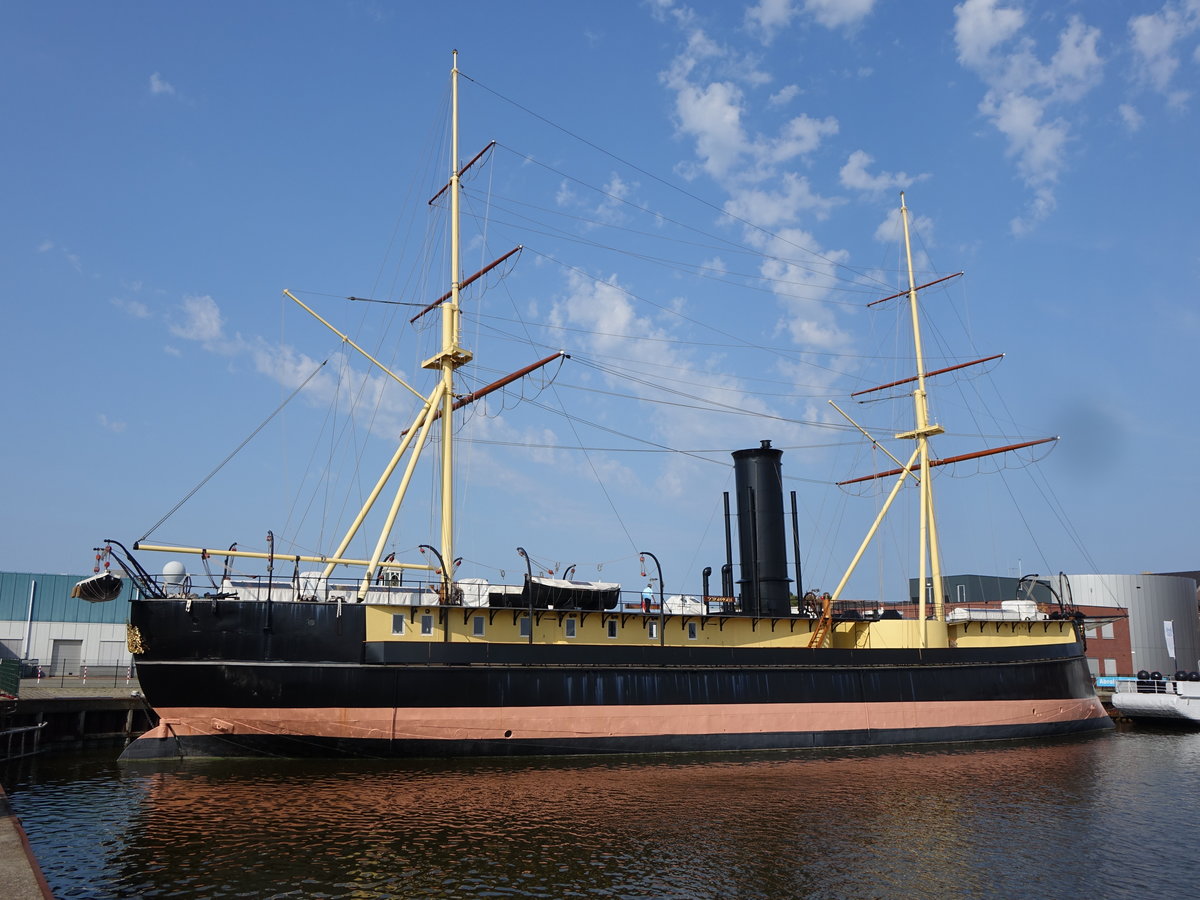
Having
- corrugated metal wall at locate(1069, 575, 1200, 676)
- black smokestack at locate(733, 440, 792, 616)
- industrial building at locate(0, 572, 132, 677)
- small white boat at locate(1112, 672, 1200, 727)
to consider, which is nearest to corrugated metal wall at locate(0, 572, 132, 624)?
industrial building at locate(0, 572, 132, 677)

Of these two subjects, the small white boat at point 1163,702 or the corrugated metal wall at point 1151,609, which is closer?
the small white boat at point 1163,702

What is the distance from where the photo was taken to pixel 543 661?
26.7 metres

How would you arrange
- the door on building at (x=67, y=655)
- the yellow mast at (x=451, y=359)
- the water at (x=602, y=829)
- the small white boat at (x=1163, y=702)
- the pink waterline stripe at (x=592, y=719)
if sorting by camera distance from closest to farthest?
1. the water at (x=602, y=829)
2. the pink waterline stripe at (x=592, y=719)
3. the yellow mast at (x=451, y=359)
4. the small white boat at (x=1163, y=702)
5. the door on building at (x=67, y=655)

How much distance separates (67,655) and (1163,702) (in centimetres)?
5516

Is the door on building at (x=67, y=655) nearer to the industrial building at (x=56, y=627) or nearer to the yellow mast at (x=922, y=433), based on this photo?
the industrial building at (x=56, y=627)

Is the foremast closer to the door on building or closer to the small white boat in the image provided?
the small white boat

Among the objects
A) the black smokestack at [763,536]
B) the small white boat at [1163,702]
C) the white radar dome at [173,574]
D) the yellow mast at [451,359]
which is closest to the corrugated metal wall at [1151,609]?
the small white boat at [1163,702]

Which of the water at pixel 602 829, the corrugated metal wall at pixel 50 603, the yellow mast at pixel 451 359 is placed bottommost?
the water at pixel 602 829

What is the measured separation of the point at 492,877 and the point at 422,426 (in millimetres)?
17858

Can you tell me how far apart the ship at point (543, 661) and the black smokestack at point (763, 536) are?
0.08m

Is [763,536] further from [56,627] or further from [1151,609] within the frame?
[1151,609]

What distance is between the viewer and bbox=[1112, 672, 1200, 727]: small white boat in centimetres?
4022

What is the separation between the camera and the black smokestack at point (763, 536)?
3409cm

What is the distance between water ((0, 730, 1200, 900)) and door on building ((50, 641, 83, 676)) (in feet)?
66.4
